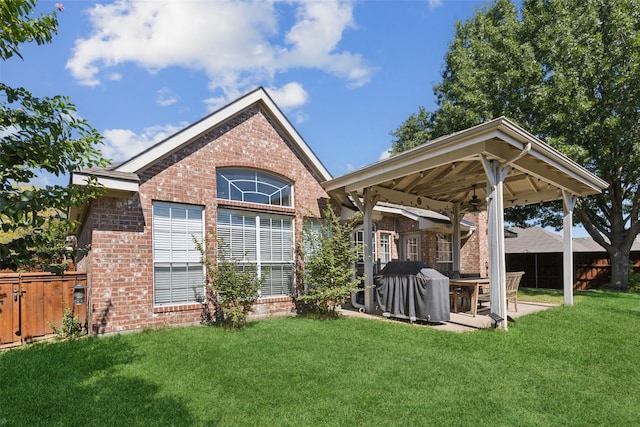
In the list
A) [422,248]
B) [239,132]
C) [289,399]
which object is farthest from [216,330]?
[422,248]

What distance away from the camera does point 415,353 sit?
595 centimetres

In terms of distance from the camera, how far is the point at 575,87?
1315 centimetres

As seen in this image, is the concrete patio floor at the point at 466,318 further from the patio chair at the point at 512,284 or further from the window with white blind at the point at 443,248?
the window with white blind at the point at 443,248

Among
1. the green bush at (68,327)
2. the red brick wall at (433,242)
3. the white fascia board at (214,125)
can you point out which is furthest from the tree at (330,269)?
the green bush at (68,327)

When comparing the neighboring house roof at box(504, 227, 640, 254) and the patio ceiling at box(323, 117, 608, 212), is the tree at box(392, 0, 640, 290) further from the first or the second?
the neighboring house roof at box(504, 227, 640, 254)

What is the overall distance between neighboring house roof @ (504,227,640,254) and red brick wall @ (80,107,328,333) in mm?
17314

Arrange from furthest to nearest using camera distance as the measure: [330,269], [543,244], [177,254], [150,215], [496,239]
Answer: [543,244] < [330,269] < [177,254] < [150,215] < [496,239]

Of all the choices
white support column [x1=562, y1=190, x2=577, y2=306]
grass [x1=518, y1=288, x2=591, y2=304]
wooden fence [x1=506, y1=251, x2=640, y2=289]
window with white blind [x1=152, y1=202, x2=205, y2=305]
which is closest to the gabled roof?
window with white blind [x1=152, y1=202, x2=205, y2=305]

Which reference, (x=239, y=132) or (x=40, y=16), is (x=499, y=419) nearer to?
(x=40, y=16)

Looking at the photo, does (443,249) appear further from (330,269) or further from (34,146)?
(34,146)

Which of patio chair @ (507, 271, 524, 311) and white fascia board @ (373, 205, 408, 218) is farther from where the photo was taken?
white fascia board @ (373, 205, 408, 218)

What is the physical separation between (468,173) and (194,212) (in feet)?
22.1

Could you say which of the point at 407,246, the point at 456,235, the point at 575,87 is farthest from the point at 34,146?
the point at 575,87

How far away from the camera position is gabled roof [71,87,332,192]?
269 inches
